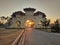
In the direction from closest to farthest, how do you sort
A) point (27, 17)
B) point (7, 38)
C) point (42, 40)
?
point (7, 38) < point (42, 40) < point (27, 17)

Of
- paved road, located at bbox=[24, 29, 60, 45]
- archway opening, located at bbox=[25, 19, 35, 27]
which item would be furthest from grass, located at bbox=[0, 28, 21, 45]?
archway opening, located at bbox=[25, 19, 35, 27]

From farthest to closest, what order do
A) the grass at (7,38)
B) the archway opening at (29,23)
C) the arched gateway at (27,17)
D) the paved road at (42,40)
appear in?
the archway opening at (29,23), the arched gateway at (27,17), the paved road at (42,40), the grass at (7,38)

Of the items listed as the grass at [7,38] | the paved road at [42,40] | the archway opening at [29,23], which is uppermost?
the archway opening at [29,23]

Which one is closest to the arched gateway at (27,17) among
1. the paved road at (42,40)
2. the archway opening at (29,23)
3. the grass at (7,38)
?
the archway opening at (29,23)

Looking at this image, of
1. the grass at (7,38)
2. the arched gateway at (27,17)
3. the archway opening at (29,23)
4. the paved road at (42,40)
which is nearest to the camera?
the grass at (7,38)

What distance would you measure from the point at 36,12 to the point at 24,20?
11.8 ft

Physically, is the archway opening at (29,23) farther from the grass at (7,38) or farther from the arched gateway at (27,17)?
the grass at (7,38)

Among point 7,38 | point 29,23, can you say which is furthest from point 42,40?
point 29,23

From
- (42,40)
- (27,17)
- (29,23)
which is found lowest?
(42,40)

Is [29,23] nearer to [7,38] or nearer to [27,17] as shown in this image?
[27,17]

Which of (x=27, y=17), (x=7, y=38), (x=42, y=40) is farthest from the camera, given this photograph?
(x=27, y=17)

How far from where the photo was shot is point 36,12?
46750 millimetres

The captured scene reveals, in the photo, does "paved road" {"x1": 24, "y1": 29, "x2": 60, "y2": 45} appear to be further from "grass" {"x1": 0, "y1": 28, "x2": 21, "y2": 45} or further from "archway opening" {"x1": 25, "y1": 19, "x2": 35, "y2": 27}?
"archway opening" {"x1": 25, "y1": 19, "x2": 35, "y2": 27}

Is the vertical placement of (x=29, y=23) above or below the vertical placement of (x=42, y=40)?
above
